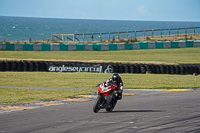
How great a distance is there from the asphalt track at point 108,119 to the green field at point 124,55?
1976 centimetres

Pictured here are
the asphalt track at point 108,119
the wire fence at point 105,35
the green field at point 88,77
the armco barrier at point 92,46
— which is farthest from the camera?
the wire fence at point 105,35

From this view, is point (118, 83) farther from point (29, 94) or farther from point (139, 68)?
point (139, 68)

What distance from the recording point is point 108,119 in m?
9.66

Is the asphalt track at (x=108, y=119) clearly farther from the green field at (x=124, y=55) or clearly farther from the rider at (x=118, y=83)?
the green field at (x=124, y=55)

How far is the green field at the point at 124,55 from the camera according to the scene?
32312 mm

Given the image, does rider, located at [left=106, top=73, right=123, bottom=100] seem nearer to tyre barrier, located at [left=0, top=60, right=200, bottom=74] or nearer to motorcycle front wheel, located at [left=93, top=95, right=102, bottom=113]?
motorcycle front wheel, located at [left=93, top=95, right=102, bottom=113]

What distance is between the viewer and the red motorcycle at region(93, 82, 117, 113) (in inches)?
421

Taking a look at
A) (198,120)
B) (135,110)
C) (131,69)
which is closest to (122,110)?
(135,110)

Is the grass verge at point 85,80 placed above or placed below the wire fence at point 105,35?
below

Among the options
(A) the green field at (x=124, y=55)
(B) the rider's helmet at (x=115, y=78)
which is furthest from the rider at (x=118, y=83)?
(A) the green field at (x=124, y=55)

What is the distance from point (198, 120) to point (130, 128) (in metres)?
2.16

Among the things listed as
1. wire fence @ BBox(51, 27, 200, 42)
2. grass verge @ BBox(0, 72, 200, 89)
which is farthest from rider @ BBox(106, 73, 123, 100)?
wire fence @ BBox(51, 27, 200, 42)

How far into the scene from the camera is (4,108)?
1201cm

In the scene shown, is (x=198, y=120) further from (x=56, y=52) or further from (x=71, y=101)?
(x=56, y=52)
